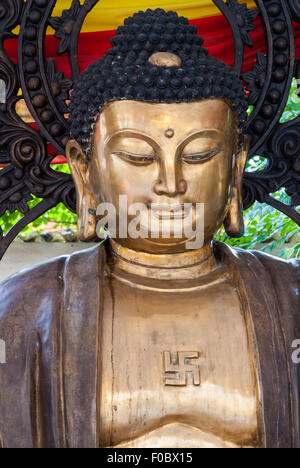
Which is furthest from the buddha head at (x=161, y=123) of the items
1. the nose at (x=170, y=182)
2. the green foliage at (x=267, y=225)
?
the green foliage at (x=267, y=225)

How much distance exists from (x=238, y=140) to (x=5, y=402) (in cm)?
96

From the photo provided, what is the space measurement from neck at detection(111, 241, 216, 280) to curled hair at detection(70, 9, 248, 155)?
12.8 inches

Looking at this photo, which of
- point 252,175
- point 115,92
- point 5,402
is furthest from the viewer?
point 252,175

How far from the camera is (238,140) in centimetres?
237

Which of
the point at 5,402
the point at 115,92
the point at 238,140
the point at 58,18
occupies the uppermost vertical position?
the point at 58,18

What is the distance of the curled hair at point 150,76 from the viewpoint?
217 centimetres

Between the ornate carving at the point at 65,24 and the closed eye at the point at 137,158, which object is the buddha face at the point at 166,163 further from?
the ornate carving at the point at 65,24

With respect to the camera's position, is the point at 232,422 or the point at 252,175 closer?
the point at 232,422

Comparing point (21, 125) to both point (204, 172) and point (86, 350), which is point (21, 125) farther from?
point (86, 350)

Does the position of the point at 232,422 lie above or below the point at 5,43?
below

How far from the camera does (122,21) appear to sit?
2.71 metres

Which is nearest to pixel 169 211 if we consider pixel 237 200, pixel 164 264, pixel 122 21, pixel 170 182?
pixel 170 182

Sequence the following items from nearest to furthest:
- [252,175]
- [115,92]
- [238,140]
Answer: [115,92], [238,140], [252,175]
